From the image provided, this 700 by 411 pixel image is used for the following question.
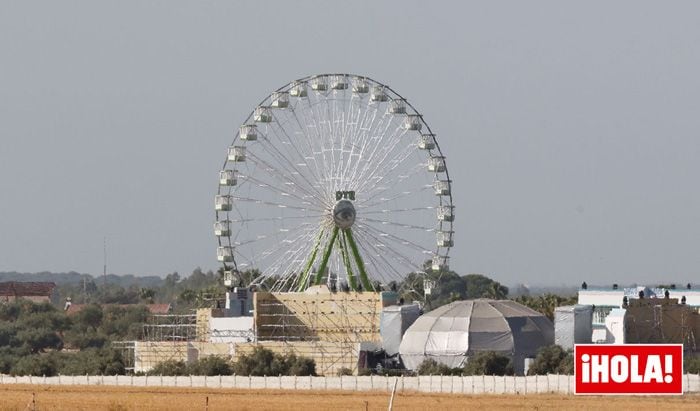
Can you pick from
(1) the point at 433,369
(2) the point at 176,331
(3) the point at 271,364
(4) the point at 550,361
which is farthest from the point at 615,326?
(2) the point at 176,331

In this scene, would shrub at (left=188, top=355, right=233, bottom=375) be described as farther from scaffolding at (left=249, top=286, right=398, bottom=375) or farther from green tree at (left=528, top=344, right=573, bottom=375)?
green tree at (left=528, top=344, right=573, bottom=375)

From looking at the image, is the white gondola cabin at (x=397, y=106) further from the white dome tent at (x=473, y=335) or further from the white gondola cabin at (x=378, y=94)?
the white dome tent at (x=473, y=335)

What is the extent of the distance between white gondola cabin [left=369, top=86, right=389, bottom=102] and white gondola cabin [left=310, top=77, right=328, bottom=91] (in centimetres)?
377

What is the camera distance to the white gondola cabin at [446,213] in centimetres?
15262

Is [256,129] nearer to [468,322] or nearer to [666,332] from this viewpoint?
[468,322]

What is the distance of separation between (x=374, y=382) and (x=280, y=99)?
40281 mm

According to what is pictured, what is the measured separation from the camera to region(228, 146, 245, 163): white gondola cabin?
151875mm

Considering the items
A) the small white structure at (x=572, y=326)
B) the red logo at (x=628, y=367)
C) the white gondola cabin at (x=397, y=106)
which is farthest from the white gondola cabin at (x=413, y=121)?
the red logo at (x=628, y=367)

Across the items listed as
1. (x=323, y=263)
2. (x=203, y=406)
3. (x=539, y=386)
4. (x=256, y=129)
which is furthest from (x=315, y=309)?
(x=203, y=406)

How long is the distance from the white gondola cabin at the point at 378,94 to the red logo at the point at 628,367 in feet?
289

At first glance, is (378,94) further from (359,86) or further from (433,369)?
(433,369)

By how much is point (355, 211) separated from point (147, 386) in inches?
1155

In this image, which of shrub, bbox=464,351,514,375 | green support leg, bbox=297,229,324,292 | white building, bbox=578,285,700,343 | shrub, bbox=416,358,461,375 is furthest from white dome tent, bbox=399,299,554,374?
green support leg, bbox=297,229,324,292

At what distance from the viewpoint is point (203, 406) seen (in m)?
91.9
